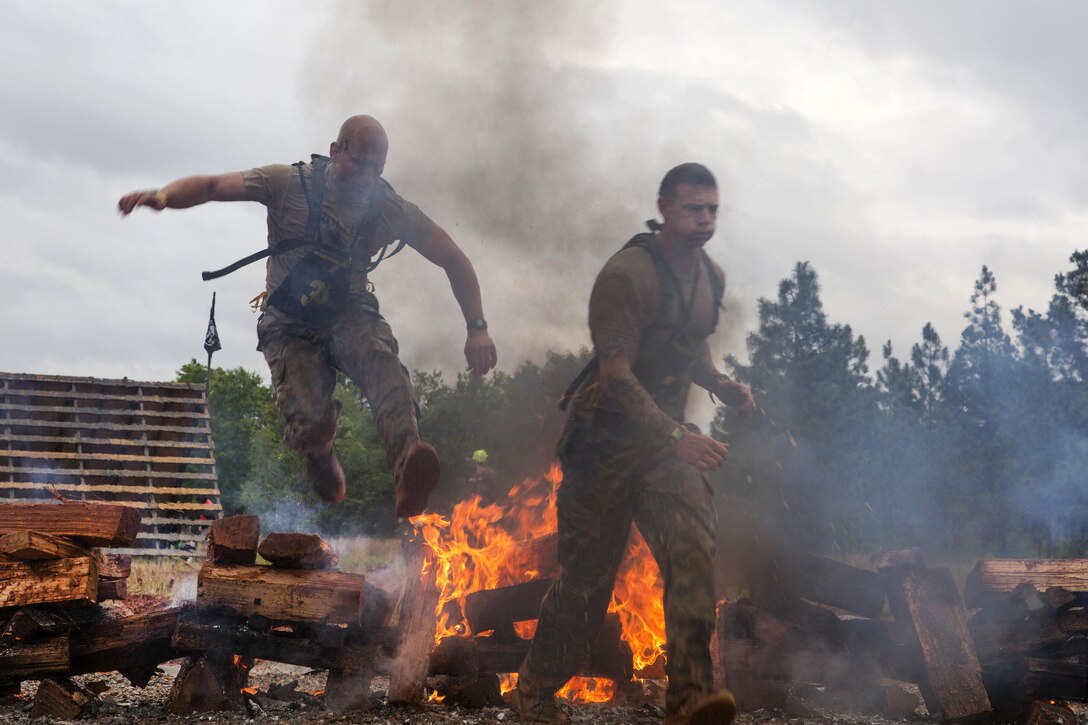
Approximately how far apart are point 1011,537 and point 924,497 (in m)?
2.40

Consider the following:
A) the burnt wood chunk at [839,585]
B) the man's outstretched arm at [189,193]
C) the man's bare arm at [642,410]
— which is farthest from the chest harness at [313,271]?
the burnt wood chunk at [839,585]

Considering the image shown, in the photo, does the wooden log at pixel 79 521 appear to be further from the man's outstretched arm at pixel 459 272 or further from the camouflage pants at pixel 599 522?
the camouflage pants at pixel 599 522

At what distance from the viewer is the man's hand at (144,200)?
5.60 m

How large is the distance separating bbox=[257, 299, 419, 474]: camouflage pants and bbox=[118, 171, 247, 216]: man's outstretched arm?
80 centimetres

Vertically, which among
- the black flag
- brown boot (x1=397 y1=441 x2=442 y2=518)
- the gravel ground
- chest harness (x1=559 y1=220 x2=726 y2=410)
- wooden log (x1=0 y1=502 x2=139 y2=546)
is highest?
the black flag

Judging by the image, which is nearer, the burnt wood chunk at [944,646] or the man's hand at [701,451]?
the man's hand at [701,451]

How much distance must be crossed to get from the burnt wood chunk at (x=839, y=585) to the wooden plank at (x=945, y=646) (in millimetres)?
242

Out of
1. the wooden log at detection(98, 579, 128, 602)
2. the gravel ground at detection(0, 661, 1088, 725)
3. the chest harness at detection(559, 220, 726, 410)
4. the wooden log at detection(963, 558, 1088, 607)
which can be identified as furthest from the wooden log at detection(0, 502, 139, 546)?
the wooden log at detection(963, 558, 1088, 607)

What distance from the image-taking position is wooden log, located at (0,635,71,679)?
19.3 feet

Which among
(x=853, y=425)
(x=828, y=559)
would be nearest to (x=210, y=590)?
(x=828, y=559)

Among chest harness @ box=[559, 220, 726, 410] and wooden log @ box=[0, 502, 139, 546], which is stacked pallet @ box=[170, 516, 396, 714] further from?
chest harness @ box=[559, 220, 726, 410]

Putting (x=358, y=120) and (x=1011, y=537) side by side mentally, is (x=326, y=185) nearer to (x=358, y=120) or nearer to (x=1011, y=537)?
(x=358, y=120)

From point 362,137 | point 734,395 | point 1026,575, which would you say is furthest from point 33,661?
point 1026,575

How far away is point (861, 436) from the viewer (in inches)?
1243
